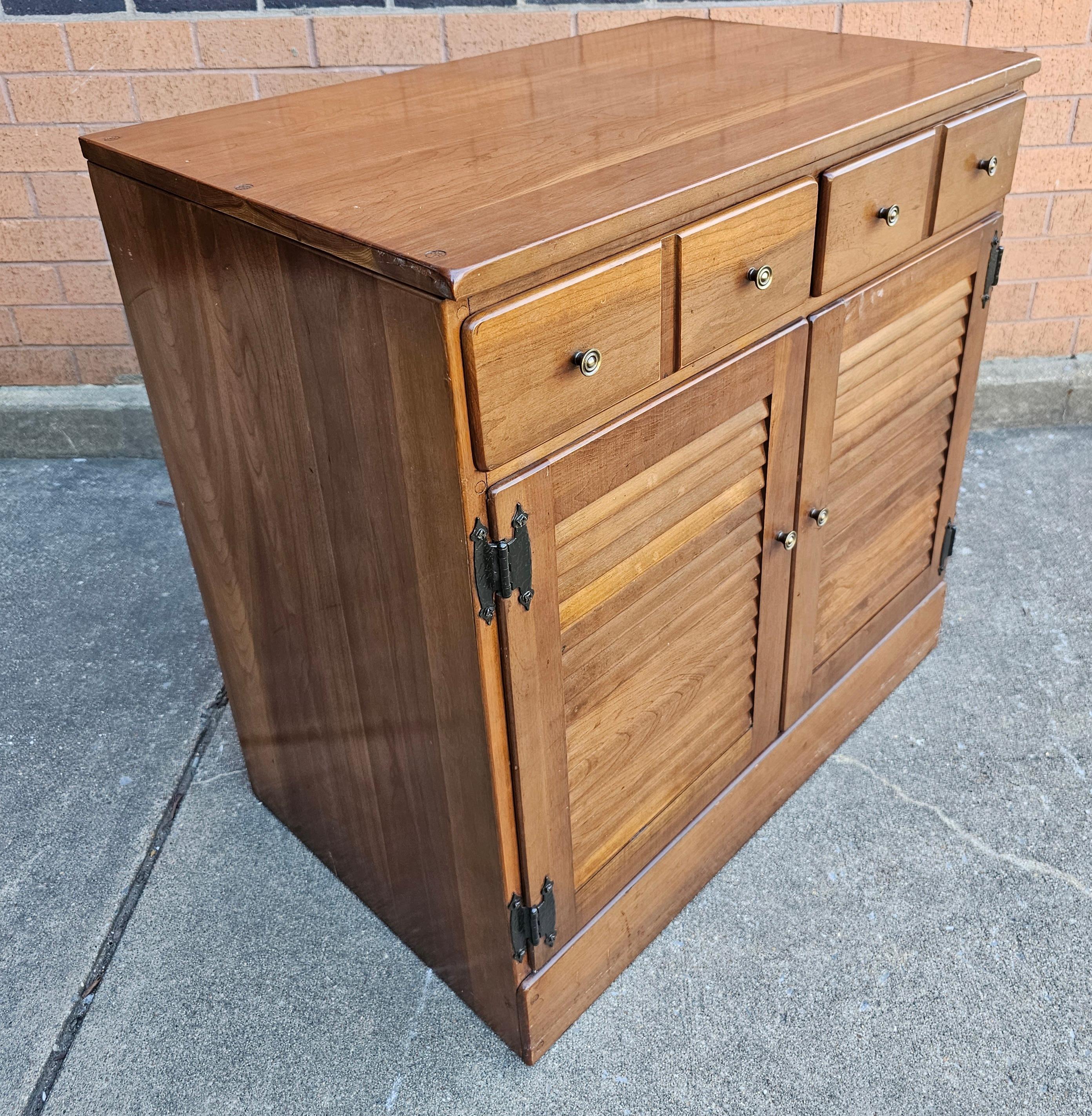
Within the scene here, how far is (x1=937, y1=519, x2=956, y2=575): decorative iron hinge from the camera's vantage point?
6.50ft

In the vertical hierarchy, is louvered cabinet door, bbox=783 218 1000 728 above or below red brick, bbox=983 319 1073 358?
above

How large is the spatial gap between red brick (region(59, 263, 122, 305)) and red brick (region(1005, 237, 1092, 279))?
2204 millimetres

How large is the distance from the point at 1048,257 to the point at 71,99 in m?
2.34

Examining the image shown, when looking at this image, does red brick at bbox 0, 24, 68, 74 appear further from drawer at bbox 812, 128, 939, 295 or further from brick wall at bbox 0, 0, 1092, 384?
drawer at bbox 812, 128, 939, 295

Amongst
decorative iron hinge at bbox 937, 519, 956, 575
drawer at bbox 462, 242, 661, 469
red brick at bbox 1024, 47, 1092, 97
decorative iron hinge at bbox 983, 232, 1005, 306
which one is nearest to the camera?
drawer at bbox 462, 242, 661, 469

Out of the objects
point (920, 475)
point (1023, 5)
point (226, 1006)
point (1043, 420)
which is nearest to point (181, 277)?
point (226, 1006)

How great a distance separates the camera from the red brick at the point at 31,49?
233 cm

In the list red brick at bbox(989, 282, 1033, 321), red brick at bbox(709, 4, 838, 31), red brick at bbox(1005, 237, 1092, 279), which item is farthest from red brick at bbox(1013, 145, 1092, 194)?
red brick at bbox(709, 4, 838, 31)

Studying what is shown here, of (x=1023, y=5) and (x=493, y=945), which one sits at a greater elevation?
(x=1023, y=5)

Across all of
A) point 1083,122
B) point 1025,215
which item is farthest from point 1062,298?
point 1083,122

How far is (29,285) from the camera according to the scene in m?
2.66

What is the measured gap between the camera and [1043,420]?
285 centimetres

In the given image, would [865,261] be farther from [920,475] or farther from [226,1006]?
[226,1006]

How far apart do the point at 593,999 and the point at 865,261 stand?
108cm
